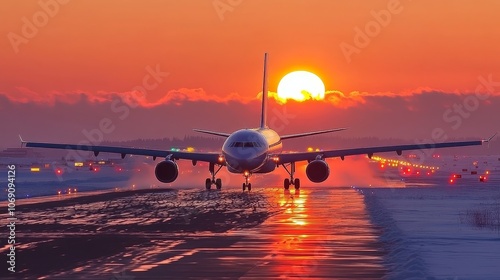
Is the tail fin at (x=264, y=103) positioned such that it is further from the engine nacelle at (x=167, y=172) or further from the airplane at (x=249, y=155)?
the engine nacelle at (x=167, y=172)

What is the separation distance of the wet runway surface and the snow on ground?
749mm

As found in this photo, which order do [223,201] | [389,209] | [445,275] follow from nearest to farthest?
→ [445,275] < [389,209] < [223,201]

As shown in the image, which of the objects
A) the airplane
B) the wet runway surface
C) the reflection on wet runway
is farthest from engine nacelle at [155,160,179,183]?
the reflection on wet runway

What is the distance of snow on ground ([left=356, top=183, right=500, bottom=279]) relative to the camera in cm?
2181

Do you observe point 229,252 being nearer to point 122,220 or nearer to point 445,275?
point 445,275

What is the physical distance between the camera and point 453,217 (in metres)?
39.3

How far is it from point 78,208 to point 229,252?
71.2ft

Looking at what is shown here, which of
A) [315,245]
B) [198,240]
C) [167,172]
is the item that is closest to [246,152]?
[167,172]

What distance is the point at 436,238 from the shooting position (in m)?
30.0

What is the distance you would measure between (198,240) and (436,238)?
7486 mm

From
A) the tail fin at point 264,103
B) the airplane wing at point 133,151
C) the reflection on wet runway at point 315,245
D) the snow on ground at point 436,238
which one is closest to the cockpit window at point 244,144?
the airplane wing at point 133,151

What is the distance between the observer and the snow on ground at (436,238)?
21.8m

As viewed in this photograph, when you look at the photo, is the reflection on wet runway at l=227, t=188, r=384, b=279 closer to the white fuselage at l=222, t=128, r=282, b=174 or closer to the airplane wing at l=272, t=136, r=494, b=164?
the white fuselage at l=222, t=128, r=282, b=174

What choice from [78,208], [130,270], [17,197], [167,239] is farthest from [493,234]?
[17,197]
